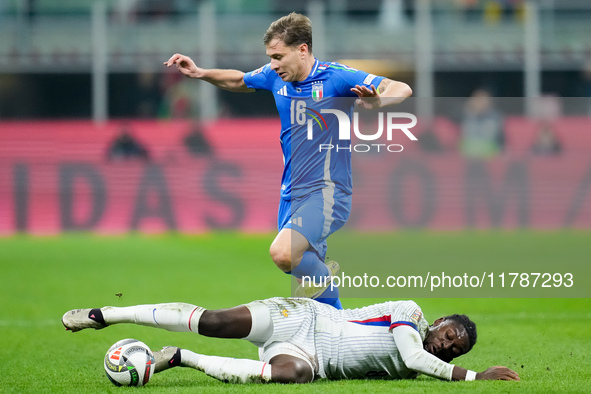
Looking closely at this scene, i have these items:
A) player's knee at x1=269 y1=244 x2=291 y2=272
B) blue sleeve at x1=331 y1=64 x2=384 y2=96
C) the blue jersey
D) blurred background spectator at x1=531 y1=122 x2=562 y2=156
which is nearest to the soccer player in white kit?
player's knee at x1=269 y1=244 x2=291 y2=272

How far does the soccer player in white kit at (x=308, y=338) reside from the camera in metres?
5.39

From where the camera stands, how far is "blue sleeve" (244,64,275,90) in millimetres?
7016

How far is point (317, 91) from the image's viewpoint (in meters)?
6.69

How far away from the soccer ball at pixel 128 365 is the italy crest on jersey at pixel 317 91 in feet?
7.78

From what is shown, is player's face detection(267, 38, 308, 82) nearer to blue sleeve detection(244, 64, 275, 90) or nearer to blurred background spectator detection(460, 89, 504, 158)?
blue sleeve detection(244, 64, 275, 90)

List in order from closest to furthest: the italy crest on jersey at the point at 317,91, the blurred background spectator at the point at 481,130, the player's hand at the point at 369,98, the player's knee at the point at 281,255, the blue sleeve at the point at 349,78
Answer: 1. the player's hand at the point at 369,98
2. the player's knee at the point at 281,255
3. the blue sleeve at the point at 349,78
4. the italy crest on jersey at the point at 317,91
5. the blurred background spectator at the point at 481,130

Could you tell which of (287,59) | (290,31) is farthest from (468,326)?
(290,31)

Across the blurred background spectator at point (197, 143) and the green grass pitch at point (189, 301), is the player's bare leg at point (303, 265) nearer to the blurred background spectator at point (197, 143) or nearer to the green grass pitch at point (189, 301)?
the green grass pitch at point (189, 301)

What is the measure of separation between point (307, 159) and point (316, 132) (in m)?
0.23

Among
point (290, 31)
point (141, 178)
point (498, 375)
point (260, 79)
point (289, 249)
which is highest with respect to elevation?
point (290, 31)

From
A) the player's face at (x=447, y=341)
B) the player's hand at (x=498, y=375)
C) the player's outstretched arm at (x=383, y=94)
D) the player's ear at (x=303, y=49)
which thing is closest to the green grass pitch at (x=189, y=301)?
the player's hand at (x=498, y=375)

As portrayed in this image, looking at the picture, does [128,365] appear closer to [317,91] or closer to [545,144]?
[317,91]

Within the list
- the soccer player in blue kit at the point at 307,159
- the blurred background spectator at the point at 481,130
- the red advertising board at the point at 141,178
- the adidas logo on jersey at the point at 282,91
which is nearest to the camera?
the soccer player in blue kit at the point at 307,159

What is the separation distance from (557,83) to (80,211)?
9.78 m
